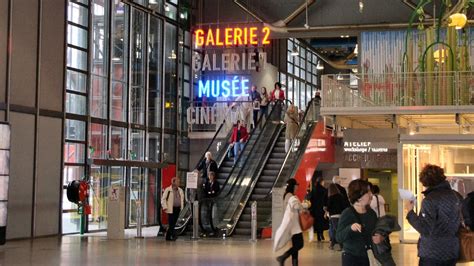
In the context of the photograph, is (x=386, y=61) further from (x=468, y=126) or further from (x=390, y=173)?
(x=390, y=173)

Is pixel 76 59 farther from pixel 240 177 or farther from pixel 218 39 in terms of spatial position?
pixel 218 39

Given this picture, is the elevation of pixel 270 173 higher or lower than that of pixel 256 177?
higher

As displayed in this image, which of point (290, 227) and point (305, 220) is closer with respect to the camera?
point (305, 220)

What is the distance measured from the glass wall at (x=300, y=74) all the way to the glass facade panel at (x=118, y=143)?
13.0 m

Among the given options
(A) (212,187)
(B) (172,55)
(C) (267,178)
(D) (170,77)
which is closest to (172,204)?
(A) (212,187)

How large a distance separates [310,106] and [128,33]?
6222 millimetres

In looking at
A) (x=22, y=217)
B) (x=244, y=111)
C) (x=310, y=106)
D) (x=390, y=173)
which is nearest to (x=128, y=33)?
(x=244, y=111)

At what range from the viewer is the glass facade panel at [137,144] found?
93.3 feet

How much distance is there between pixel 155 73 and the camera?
29875 mm

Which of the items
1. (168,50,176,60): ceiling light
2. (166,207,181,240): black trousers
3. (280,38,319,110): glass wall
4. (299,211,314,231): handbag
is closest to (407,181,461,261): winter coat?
(299,211,314,231): handbag

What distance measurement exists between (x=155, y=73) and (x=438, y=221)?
23.5 m

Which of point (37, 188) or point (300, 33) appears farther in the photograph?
point (300, 33)

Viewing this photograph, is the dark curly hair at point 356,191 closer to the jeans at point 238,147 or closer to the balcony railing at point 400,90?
the balcony railing at point 400,90

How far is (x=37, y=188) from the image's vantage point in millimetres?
22484
